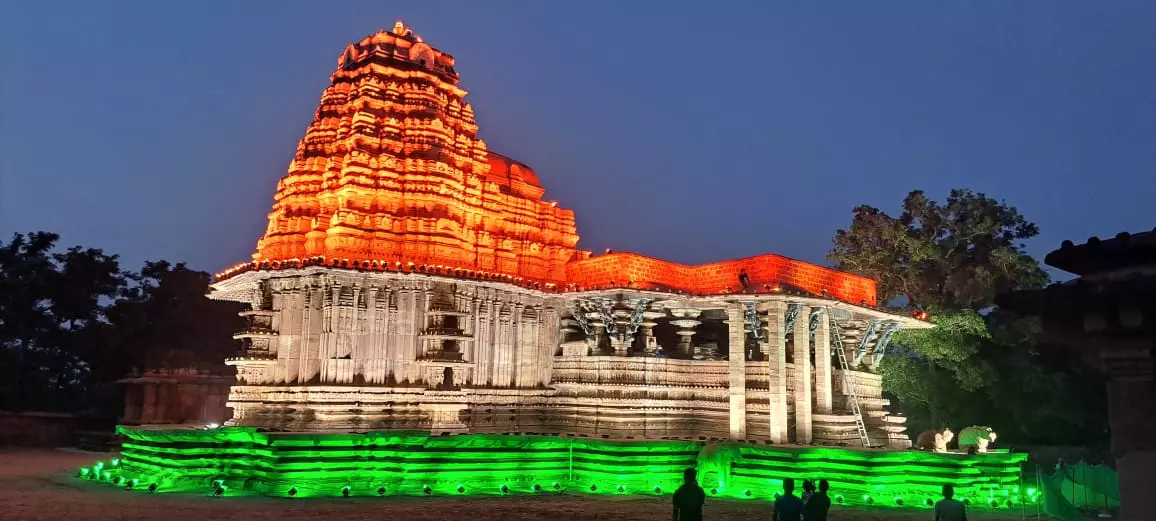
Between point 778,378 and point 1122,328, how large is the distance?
45.0 feet

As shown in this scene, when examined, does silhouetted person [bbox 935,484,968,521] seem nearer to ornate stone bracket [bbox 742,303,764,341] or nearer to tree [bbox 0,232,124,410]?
ornate stone bracket [bbox 742,303,764,341]

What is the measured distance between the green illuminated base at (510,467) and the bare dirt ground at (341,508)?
2.58 ft

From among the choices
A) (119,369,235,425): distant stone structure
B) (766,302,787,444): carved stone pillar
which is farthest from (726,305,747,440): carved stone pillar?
(119,369,235,425): distant stone structure

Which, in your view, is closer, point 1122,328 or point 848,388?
point 1122,328

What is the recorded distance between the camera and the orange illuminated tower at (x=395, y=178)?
22.6 meters

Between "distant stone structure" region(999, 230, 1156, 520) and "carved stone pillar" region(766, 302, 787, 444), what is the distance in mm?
13147

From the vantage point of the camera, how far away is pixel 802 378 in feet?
68.9

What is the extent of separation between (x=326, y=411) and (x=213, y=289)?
20.6ft

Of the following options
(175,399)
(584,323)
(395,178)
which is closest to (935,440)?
(584,323)

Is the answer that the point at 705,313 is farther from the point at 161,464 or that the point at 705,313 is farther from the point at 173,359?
the point at 173,359

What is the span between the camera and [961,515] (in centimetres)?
1005

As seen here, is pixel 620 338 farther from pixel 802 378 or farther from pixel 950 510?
pixel 950 510

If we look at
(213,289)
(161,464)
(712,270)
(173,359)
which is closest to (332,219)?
(213,289)

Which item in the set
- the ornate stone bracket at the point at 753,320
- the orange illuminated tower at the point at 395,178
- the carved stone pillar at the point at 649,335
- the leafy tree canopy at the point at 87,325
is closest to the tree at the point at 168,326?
the leafy tree canopy at the point at 87,325
